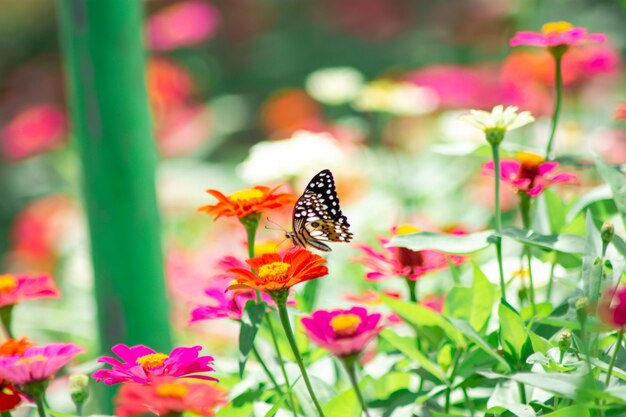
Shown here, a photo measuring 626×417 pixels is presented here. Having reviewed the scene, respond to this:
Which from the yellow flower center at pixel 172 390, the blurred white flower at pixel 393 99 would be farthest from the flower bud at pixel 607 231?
the blurred white flower at pixel 393 99

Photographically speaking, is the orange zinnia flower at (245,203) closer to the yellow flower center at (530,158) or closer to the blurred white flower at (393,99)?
the yellow flower center at (530,158)

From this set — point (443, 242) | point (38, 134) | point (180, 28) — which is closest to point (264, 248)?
point (443, 242)

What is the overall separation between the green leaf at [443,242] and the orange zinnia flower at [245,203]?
0.30 feet

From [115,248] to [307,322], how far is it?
39 cm

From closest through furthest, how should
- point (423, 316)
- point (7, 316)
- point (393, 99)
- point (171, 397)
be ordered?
point (171, 397)
point (423, 316)
point (7, 316)
point (393, 99)

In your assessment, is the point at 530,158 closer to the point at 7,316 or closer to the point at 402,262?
the point at 402,262

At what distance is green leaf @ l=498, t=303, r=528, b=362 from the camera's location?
0.54 metres

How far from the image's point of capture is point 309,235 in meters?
0.74

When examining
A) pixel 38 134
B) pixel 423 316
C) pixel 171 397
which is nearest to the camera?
pixel 171 397

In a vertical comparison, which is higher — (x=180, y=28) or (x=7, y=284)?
(x=180, y=28)

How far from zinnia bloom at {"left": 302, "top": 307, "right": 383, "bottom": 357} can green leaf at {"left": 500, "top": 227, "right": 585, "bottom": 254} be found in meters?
0.13

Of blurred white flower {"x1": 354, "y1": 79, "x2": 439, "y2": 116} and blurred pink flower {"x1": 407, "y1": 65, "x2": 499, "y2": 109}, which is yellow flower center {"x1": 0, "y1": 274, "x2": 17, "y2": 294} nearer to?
blurred white flower {"x1": 354, "y1": 79, "x2": 439, "y2": 116}

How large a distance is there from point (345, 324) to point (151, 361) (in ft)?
0.40

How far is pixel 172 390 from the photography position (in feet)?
1.55
